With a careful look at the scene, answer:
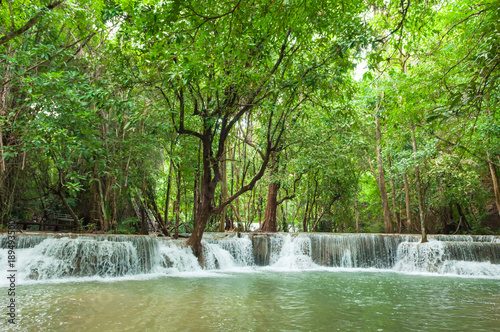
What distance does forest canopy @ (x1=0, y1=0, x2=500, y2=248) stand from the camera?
396 cm

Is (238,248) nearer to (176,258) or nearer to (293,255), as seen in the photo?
(293,255)

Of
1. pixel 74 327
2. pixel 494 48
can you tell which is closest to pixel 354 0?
pixel 494 48

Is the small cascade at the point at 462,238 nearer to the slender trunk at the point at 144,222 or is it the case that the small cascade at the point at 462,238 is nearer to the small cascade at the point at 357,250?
the small cascade at the point at 357,250

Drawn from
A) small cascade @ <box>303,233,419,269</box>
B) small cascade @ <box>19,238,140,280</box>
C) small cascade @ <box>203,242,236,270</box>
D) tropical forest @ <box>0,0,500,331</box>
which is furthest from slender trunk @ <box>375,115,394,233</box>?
small cascade @ <box>19,238,140,280</box>

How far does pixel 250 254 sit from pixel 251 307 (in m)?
7.50

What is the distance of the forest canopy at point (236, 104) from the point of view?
13.0 feet

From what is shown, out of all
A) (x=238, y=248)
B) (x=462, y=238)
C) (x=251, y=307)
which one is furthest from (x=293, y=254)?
(x=251, y=307)

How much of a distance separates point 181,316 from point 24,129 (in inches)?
207

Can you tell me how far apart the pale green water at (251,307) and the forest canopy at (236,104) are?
7.22ft

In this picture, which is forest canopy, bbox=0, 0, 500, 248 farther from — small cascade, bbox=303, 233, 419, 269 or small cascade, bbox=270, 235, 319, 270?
small cascade, bbox=270, 235, 319, 270

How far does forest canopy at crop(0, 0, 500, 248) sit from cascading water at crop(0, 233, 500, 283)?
48.1 inches

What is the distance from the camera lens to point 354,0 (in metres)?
4.32

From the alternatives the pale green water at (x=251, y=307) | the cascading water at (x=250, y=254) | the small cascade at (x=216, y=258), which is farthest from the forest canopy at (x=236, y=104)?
the pale green water at (x=251, y=307)

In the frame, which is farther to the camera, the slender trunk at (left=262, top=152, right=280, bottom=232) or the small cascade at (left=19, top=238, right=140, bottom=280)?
the slender trunk at (left=262, top=152, right=280, bottom=232)
